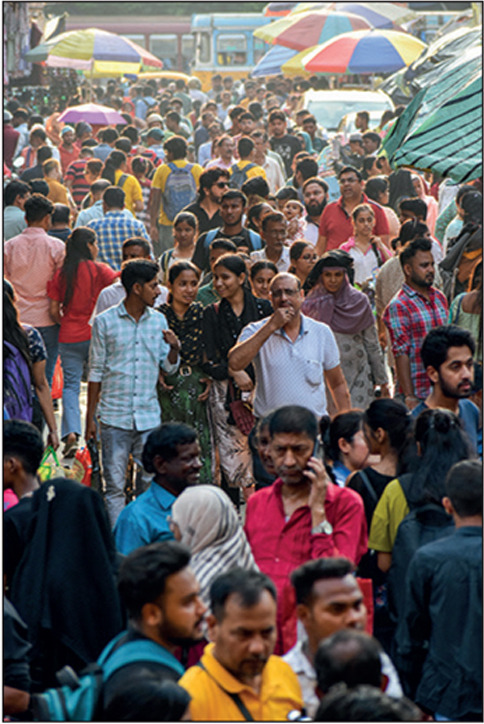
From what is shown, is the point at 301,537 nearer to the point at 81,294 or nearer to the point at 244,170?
the point at 81,294

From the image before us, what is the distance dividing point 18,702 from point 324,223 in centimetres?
693

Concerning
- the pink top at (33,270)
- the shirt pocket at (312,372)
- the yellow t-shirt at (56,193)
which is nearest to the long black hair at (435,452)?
the shirt pocket at (312,372)

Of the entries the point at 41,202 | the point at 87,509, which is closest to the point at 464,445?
the point at 87,509

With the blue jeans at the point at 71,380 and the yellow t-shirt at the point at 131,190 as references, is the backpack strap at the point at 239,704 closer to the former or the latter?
the blue jeans at the point at 71,380

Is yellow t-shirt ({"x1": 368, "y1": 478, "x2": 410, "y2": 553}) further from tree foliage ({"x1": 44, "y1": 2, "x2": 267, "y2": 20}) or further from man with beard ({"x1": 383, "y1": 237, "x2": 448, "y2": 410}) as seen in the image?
tree foliage ({"x1": 44, "y1": 2, "x2": 267, "y2": 20})

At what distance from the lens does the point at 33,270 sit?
8.59 meters

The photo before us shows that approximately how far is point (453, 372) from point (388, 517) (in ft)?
3.79

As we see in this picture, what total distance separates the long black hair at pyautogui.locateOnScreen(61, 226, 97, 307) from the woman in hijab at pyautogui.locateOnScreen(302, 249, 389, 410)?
1.78 meters

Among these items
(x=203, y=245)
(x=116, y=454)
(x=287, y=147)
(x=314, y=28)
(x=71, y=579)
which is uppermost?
(x=314, y=28)

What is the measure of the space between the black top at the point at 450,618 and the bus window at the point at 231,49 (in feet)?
140

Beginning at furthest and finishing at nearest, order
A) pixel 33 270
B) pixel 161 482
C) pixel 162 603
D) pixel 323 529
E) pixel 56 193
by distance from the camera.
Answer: pixel 56 193 < pixel 33 270 < pixel 161 482 < pixel 323 529 < pixel 162 603

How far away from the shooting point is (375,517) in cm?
443

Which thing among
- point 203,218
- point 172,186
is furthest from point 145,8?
point 203,218

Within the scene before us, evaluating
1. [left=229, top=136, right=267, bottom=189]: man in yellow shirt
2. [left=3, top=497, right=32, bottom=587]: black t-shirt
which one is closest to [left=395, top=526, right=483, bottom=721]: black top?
[left=3, top=497, right=32, bottom=587]: black t-shirt
